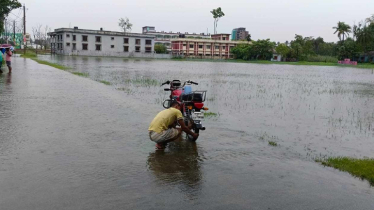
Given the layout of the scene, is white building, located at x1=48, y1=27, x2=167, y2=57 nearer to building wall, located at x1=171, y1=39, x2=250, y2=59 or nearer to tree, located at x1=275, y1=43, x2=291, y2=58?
building wall, located at x1=171, y1=39, x2=250, y2=59

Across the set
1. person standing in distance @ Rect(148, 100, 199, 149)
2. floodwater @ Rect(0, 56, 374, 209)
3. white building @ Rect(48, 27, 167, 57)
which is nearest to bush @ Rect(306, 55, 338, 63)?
white building @ Rect(48, 27, 167, 57)

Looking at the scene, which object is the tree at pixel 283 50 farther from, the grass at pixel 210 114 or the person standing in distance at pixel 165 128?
the person standing in distance at pixel 165 128

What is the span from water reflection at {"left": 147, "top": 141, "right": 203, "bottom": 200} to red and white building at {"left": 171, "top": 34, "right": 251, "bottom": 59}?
99.4 metres

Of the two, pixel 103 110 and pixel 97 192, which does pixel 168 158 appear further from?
pixel 103 110

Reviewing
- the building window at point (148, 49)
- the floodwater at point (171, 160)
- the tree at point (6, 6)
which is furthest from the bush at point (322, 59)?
the floodwater at point (171, 160)

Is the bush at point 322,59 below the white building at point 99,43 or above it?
below

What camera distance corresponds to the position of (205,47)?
107062 millimetres

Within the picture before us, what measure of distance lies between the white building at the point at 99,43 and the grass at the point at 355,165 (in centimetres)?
7405

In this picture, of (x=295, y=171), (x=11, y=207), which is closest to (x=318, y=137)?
(x=295, y=171)

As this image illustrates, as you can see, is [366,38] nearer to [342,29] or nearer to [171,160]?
[342,29]

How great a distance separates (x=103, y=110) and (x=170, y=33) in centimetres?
16165

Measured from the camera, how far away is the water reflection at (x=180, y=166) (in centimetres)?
495

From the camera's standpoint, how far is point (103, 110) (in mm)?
10562

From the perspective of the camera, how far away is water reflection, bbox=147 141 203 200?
4948mm
